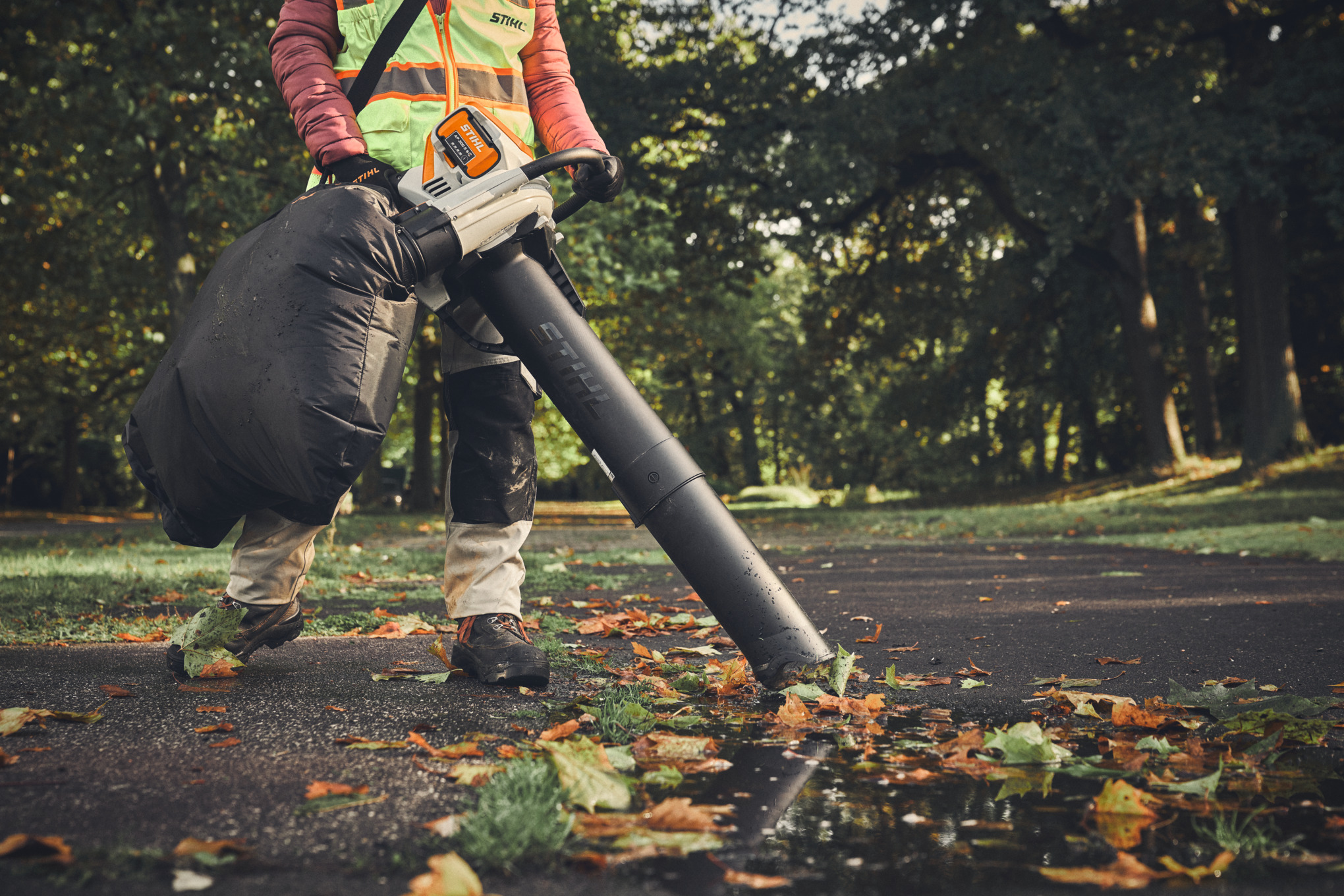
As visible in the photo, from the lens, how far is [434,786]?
1.73 metres

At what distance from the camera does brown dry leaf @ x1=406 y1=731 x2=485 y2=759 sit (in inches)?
75.7

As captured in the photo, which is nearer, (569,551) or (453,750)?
(453,750)

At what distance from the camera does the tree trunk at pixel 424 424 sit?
63.3 ft

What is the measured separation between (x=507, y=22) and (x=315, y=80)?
61 cm

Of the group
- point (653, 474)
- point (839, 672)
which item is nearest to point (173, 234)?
point (653, 474)

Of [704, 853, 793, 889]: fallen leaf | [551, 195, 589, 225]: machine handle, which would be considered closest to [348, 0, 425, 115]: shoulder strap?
[551, 195, 589, 225]: machine handle

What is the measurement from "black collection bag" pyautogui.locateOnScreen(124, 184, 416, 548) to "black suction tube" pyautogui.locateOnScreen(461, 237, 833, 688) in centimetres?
34

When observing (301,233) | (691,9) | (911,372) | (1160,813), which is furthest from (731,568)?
(911,372)

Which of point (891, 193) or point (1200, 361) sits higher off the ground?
point (891, 193)

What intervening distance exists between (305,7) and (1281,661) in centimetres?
367

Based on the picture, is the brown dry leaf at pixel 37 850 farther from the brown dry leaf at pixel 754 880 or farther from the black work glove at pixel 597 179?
the black work glove at pixel 597 179

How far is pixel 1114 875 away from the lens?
1.38 metres

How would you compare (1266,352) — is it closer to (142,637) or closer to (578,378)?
(578,378)

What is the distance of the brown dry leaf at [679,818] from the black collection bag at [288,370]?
4.01ft
